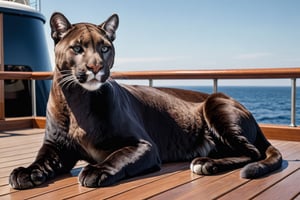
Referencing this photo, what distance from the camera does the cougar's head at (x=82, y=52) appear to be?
198 cm

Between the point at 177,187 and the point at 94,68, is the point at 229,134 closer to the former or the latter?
the point at 177,187

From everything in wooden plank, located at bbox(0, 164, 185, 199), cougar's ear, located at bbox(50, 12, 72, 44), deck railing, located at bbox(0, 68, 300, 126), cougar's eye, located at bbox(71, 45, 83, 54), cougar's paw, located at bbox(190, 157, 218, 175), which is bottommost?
wooden plank, located at bbox(0, 164, 185, 199)

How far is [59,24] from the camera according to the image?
2152 millimetres

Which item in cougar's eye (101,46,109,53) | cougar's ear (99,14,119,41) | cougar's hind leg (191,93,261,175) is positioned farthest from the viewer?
cougar's hind leg (191,93,261,175)

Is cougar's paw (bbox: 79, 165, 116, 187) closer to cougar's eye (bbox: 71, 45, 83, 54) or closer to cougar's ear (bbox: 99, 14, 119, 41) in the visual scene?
cougar's eye (bbox: 71, 45, 83, 54)

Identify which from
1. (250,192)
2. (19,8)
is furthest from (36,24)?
(250,192)

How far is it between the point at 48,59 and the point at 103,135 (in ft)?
19.2

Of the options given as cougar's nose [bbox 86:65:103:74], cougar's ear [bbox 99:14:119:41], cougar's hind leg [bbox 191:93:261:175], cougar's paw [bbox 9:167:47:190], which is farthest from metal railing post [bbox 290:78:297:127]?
cougar's paw [bbox 9:167:47:190]

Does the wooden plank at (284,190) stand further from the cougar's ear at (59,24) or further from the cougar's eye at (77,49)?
the cougar's ear at (59,24)

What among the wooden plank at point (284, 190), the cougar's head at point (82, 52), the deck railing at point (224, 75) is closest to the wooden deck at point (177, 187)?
the wooden plank at point (284, 190)

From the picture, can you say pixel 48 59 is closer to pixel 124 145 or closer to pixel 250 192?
pixel 124 145

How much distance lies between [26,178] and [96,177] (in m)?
0.36

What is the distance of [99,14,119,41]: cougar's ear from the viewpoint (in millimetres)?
2237

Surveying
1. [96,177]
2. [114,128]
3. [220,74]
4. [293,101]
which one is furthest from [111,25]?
[293,101]
